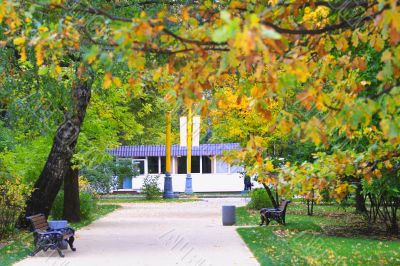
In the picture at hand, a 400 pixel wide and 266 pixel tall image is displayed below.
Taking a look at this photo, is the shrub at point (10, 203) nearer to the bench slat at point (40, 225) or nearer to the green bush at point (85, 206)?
the bench slat at point (40, 225)

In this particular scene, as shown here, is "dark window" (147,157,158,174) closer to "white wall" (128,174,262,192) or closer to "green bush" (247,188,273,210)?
"white wall" (128,174,262,192)

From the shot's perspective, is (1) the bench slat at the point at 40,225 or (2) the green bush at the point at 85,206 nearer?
(1) the bench slat at the point at 40,225

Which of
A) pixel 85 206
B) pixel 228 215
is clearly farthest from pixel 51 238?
pixel 85 206

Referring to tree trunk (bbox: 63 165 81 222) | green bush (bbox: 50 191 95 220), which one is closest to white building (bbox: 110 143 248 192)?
green bush (bbox: 50 191 95 220)

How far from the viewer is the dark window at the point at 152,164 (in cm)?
4738

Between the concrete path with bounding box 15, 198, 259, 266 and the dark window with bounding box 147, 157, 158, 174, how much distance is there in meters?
24.0

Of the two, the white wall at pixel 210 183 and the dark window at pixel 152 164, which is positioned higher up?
the dark window at pixel 152 164

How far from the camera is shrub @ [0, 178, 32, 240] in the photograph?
16266mm

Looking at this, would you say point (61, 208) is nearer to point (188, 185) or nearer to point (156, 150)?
point (188, 185)

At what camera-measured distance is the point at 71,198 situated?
870 inches

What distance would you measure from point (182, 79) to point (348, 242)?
11.6 m

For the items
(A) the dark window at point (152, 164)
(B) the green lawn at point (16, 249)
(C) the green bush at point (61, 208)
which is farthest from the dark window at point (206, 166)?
(B) the green lawn at point (16, 249)

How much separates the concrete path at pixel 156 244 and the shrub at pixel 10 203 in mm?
1765

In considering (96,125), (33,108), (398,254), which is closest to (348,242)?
(398,254)
